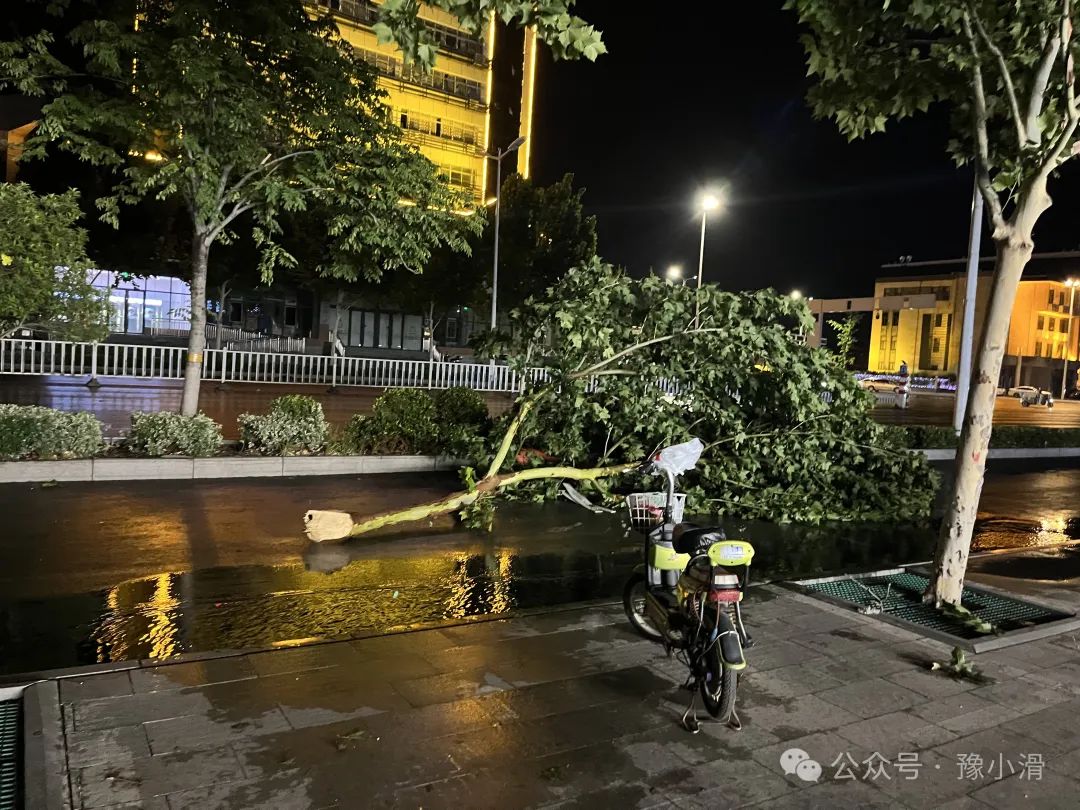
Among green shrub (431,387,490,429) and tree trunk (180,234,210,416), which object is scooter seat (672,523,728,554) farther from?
tree trunk (180,234,210,416)

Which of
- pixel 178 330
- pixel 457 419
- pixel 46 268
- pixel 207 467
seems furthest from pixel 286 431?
pixel 178 330

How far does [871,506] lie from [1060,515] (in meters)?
4.02

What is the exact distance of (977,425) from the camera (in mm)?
6434

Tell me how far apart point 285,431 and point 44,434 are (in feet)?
10.1

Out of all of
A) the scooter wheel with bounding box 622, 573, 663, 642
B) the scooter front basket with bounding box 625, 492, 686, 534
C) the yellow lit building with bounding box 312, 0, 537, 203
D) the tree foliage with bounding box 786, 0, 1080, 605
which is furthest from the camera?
the yellow lit building with bounding box 312, 0, 537, 203

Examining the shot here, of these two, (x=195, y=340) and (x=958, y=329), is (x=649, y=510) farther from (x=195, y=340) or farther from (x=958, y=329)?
(x=958, y=329)

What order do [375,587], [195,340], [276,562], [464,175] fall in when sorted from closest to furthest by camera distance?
[375,587], [276,562], [195,340], [464,175]

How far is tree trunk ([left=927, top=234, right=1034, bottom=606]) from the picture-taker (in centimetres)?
634

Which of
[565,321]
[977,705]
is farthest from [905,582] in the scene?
[565,321]

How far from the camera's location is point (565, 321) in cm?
965

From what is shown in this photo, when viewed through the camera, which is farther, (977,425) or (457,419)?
(457,419)

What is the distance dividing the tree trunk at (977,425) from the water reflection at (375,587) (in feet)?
4.10

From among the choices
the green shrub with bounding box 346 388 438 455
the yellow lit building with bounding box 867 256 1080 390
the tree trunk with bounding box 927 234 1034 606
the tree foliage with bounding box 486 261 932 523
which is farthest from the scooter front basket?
the yellow lit building with bounding box 867 256 1080 390

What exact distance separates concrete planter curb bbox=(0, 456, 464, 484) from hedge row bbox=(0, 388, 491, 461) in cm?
27
